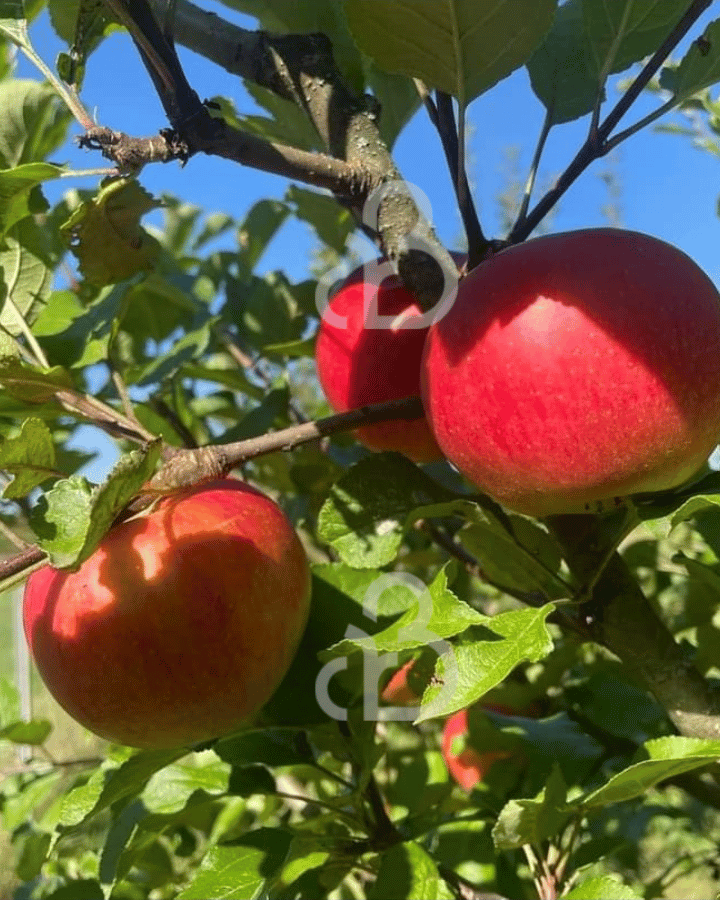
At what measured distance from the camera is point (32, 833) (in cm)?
117

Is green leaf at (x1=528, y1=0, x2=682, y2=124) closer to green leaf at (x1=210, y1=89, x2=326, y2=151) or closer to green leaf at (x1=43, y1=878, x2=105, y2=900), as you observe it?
green leaf at (x1=210, y1=89, x2=326, y2=151)

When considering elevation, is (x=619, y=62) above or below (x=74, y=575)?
above

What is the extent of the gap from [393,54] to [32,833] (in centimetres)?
102

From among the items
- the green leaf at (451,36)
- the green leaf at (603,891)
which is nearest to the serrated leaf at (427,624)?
the green leaf at (603,891)

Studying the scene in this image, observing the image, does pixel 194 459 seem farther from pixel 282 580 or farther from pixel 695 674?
pixel 695 674

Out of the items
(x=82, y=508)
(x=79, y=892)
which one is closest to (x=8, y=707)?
(x=79, y=892)

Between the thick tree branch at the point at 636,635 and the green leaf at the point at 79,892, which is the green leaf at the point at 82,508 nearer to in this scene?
the thick tree branch at the point at 636,635

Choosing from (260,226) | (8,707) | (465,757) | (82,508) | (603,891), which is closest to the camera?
(82,508)

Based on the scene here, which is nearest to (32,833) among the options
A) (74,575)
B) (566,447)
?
(74,575)

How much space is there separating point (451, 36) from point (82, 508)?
35 cm

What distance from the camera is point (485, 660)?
0.52 metres

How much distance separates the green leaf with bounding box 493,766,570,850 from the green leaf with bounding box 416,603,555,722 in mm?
129

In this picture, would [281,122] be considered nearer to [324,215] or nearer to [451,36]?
[324,215]

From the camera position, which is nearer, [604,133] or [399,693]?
[604,133]
